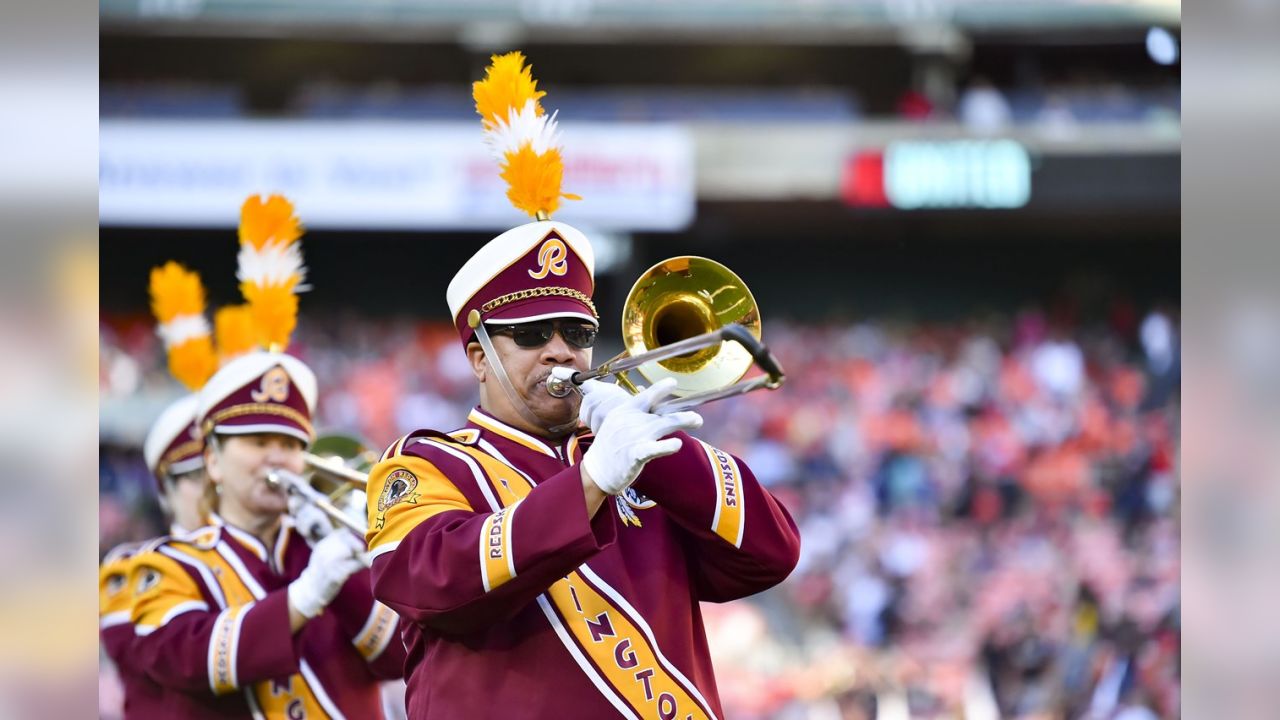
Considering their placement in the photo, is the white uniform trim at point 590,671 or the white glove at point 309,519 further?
the white glove at point 309,519

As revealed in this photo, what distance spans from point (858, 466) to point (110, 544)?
727cm

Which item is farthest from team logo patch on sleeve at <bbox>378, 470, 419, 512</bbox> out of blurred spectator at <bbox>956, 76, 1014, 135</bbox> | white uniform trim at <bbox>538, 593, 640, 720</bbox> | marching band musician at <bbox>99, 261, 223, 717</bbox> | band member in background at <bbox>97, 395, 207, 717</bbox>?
blurred spectator at <bbox>956, 76, 1014, 135</bbox>

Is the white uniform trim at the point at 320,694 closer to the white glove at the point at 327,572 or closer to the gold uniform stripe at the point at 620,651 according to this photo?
the white glove at the point at 327,572

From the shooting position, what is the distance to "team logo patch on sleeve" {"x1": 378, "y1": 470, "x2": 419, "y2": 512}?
3.27 m

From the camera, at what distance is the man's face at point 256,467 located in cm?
507

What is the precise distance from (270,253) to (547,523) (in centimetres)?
240

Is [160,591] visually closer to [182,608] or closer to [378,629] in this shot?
[182,608]

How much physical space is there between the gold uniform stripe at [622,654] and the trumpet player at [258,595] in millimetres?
1427

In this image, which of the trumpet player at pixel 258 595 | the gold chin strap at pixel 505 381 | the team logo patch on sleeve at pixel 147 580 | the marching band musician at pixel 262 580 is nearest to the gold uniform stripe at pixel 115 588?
the team logo patch on sleeve at pixel 147 580

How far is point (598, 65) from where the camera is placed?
2139cm

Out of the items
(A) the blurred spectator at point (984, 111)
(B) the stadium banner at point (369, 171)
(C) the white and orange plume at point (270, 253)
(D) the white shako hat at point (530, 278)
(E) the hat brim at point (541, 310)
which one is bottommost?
(E) the hat brim at point (541, 310)

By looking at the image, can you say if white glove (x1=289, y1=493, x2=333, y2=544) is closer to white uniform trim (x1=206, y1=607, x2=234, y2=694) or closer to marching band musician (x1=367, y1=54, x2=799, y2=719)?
white uniform trim (x1=206, y1=607, x2=234, y2=694)

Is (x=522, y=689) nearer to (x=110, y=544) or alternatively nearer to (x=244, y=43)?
(x=110, y=544)

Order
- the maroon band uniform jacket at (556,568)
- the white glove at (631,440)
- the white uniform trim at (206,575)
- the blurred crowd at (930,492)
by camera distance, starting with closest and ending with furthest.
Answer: the white glove at (631,440) → the maroon band uniform jacket at (556,568) → the white uniform trim at (206,575) → the blurred crowd at (930,492)
